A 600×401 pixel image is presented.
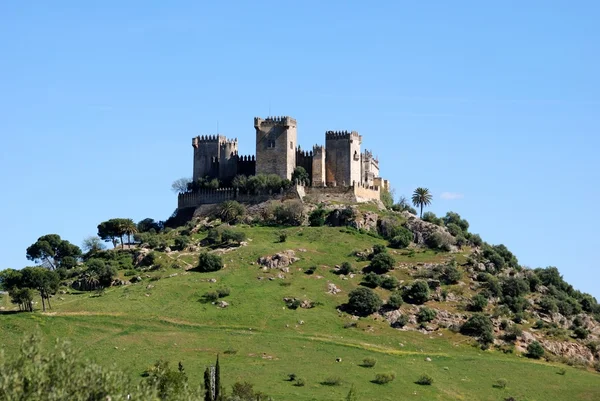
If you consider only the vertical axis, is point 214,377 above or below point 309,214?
below

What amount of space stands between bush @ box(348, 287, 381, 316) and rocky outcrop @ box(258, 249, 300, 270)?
11.4 m

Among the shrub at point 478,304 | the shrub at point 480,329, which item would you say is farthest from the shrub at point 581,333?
the shrub at point 480,329

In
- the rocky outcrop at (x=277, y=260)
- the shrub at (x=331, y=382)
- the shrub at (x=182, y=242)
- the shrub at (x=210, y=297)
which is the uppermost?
the shrub at (x=182, y=242)

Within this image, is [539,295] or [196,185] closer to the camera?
[539,295]

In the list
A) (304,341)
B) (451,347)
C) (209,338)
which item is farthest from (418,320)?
(209,338)

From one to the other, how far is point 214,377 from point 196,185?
64871 millimetres

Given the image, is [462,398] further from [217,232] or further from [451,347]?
[217,232]

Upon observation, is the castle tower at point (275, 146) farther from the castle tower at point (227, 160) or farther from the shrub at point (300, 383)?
the shrub at point (300, 383)

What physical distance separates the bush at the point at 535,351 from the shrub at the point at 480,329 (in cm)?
379

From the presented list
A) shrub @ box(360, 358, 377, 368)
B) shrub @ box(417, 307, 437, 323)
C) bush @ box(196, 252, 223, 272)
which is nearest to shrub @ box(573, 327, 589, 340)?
shrub @ box(417, 307, 437, 323)

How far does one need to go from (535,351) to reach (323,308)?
21599mm

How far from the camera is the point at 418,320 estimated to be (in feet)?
355

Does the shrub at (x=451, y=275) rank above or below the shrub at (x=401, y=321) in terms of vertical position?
above

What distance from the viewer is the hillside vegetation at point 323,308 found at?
90562 mm
